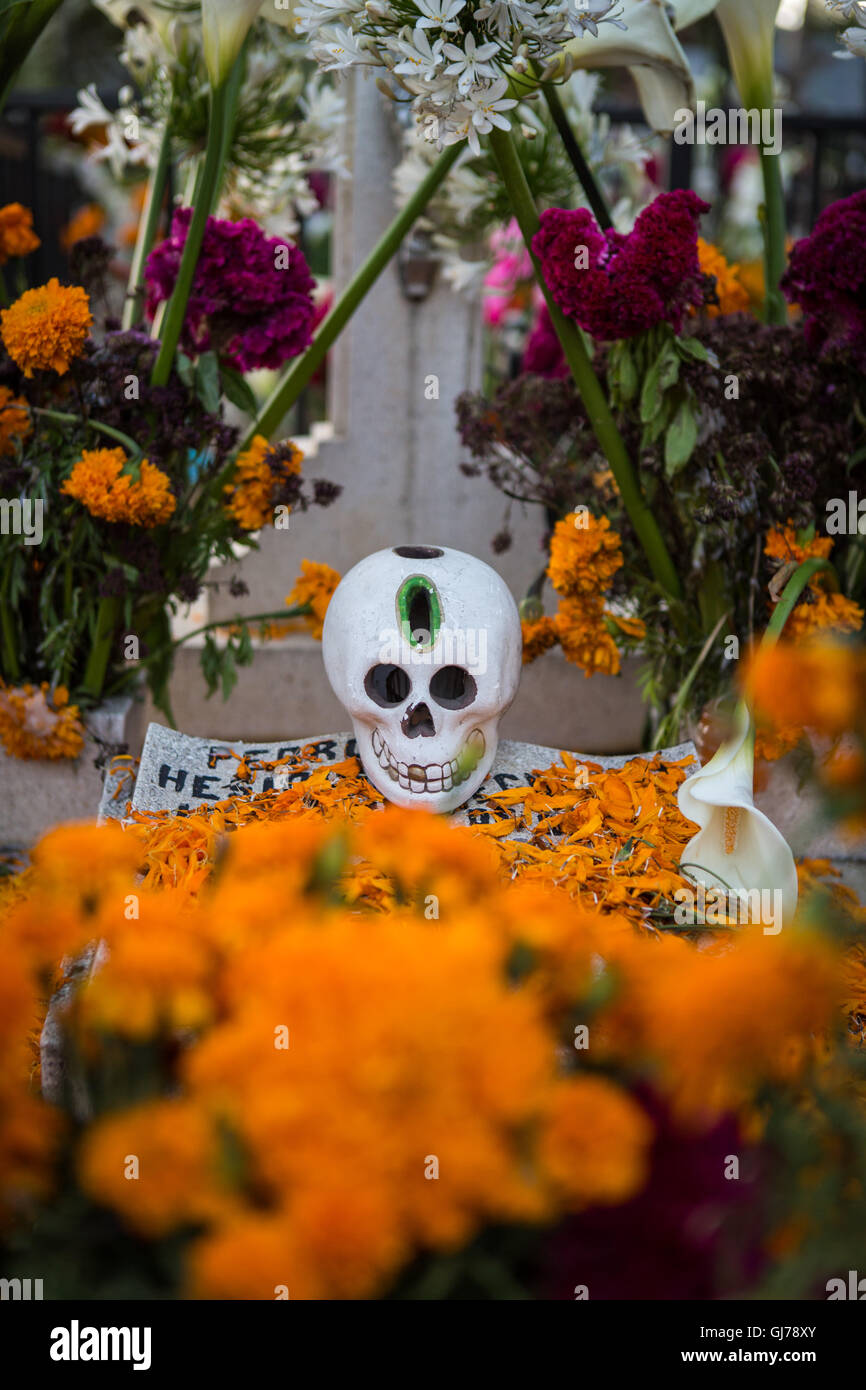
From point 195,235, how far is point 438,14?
0.62 metres

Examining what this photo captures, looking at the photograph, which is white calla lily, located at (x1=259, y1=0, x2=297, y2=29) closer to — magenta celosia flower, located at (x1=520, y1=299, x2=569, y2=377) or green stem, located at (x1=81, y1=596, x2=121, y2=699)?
magenta celosia flower, located at (x1=520, y1=299, x2=569, y2=377)

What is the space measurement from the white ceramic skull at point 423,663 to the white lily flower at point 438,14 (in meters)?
0.70

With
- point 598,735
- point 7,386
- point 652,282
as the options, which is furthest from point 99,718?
point 598,735

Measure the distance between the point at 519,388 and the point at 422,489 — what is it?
104cm

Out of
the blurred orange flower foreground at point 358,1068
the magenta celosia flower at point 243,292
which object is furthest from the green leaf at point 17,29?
the blurred orange flower foreground at point 358,1068

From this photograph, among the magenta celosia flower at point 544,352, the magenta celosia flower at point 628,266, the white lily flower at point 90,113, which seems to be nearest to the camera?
the magenta celosia flower at point 628,266

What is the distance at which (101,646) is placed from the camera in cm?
231

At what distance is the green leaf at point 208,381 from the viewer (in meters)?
2.22

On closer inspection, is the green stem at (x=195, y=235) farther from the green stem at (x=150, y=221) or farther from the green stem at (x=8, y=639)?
the green stem at (x=8, y=639)

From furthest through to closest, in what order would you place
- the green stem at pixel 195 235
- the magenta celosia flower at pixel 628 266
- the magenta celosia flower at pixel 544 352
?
1. the magenta celosia flower at pixel 544 352
2. the green stem at pixel 195 235
3. the magenta celosia flower at pixel 628 266

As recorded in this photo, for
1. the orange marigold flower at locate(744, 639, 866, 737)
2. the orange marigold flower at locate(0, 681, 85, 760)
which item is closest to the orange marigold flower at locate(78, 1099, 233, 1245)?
the orange marigold flower at locate(744, 639, 866, 737)

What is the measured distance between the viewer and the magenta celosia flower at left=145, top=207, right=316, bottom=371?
2.17 meters

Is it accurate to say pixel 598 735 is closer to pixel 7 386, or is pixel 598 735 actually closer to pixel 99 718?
pixel 99 718
